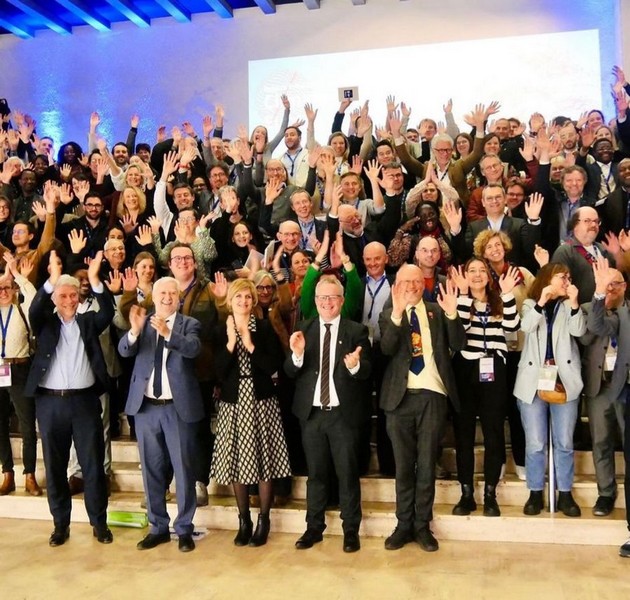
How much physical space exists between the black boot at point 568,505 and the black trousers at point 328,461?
1.15 meters

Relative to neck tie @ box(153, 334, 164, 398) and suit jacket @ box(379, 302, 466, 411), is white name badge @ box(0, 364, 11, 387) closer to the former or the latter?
neck tie @ box(153, 334, 164, 398)

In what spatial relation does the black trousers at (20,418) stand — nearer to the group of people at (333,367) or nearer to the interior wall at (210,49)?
the group of people at (333,367)

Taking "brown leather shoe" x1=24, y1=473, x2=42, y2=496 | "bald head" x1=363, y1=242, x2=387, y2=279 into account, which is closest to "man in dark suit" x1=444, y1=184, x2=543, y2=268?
"bald head" x1=363, y1=242, x2=387, y2=279

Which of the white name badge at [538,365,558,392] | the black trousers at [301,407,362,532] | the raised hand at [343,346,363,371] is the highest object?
the raised hand at [343,346,363,371]

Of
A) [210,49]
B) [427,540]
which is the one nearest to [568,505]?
[427,540]

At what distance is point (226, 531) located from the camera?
4.29 metres

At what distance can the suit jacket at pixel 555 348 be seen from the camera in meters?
3.94

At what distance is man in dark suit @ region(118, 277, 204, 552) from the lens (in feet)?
13.1

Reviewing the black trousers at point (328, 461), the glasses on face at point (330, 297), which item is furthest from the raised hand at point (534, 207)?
the black trousers at point (328, 461)

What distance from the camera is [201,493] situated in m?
4.43

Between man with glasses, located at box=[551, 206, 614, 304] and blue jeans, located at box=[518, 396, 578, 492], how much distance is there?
0.79m

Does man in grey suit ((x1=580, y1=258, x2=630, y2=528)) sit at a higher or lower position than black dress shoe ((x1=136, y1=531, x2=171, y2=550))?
higher

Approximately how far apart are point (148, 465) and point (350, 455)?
116 centimetres

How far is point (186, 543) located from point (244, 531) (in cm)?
33
